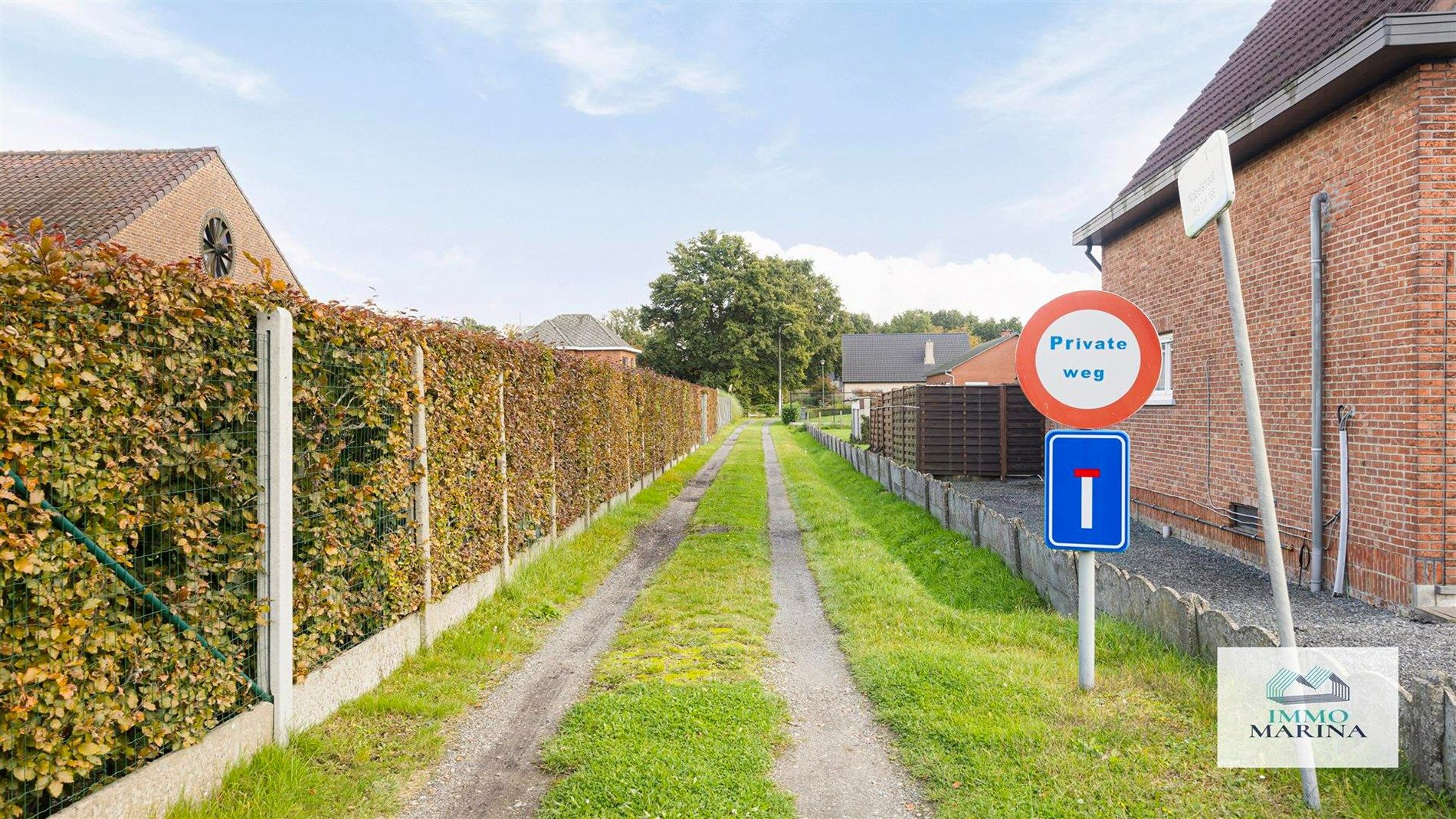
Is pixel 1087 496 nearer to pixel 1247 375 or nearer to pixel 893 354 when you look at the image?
pixel 1247 375

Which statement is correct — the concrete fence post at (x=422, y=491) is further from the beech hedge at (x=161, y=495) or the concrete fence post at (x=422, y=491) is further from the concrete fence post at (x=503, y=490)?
the concrete fence post at (x=503, y=490)

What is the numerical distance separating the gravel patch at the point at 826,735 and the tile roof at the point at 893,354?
61.7 meters

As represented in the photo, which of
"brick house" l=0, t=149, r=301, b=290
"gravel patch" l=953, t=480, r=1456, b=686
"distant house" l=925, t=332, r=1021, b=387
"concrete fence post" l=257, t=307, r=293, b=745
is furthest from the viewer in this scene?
"distant house" l=925, t=332, r=1021, b=387

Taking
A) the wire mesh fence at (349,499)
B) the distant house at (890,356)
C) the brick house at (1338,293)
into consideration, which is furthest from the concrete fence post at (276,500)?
the distant house at (890,356)

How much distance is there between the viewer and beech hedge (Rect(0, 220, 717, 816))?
2.61 meters

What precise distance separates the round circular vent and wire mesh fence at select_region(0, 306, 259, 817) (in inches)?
1114

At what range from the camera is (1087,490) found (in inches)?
169

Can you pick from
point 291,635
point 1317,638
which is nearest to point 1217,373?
point 1317,638

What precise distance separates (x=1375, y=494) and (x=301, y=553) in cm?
870

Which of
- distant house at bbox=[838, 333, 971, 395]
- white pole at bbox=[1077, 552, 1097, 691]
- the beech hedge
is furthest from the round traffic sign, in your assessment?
distant house at bbox=[838, 333, 971, 395]

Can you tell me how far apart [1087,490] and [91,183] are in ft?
99.3

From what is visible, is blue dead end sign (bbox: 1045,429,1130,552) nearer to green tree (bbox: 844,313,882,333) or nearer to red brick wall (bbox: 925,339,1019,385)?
red brick wall (bbox: 925,339,1019,385)

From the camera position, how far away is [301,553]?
424 centimetres

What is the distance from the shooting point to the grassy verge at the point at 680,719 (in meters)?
3.51
